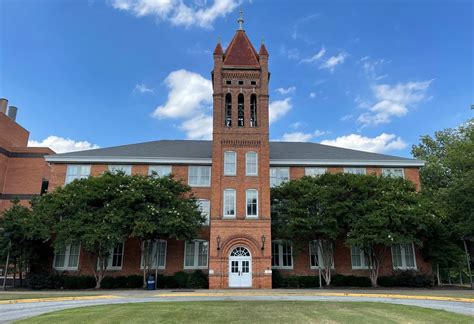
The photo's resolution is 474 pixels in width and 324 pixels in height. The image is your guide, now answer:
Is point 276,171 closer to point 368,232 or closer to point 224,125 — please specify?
point 224,125

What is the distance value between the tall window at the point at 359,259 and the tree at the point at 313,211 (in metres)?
2.13

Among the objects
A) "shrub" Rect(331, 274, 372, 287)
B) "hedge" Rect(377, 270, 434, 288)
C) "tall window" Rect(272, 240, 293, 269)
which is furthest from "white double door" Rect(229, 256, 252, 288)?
"hedge" Rect(377, 270, 434, 288)

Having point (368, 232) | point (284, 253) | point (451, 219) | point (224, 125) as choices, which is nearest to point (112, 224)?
point (224, 125)

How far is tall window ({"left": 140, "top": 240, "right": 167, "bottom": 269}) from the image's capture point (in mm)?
24719

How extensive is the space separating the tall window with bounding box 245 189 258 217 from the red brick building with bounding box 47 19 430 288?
71mm

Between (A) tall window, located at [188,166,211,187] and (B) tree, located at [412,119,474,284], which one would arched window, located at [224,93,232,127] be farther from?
(B) tree, located at [412,119,474,284]

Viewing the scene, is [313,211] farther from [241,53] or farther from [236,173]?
[241,53]

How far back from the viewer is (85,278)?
24.4 meters

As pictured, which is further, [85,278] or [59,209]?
[85,278]

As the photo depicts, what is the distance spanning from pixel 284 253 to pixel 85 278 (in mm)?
14538

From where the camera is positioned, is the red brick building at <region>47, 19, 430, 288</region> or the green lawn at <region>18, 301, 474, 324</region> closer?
the green lawn at <region>18, 301, 474, 324</region>

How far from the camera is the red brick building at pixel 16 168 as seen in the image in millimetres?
39125

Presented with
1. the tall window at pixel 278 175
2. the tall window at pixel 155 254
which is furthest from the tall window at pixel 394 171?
the tall window at pixel 155 254

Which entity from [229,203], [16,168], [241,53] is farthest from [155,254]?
[16,168]
